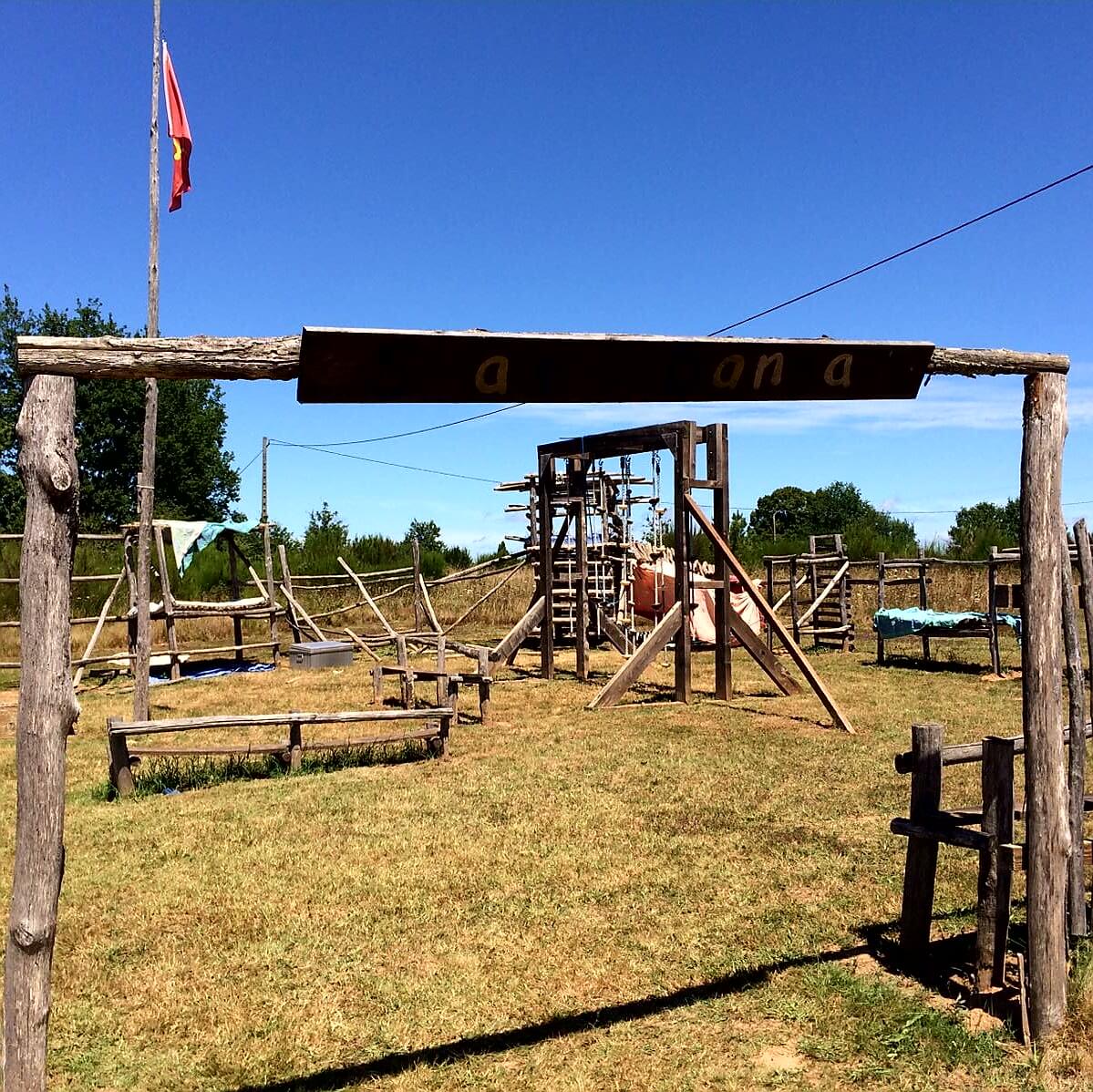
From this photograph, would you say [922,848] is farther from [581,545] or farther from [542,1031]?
[581,545]

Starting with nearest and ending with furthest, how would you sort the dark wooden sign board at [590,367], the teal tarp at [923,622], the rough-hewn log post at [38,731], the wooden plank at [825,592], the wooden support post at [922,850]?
the rough-hewn log post at [38,731] < the dark wooden sign board at [590,367] < the wooden support post at [922,850] < the teal tarp at [923,622] < the wooden plank at [825,592]

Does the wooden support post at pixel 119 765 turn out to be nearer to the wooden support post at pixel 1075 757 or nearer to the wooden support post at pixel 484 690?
the wooden support post at pixel 484 690

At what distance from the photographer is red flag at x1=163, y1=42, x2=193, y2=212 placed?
37.1 ft

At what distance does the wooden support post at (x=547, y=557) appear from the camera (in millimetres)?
15977

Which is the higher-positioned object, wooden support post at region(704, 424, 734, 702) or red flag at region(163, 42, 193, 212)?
red flag at region(163, 42, 193, 212)

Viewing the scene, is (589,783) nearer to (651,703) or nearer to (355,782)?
(355,782)

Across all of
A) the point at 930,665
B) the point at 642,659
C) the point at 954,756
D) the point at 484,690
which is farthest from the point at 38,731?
the point at 930,665

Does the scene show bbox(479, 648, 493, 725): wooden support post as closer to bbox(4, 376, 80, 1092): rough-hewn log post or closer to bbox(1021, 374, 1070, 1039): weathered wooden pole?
bbox(1021, 374, 1070, 1039): weathered wooden pole

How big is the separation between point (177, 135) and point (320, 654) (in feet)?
29.8

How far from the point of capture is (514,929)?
17.4ft

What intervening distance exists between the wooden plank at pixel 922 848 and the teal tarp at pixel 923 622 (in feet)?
40.2

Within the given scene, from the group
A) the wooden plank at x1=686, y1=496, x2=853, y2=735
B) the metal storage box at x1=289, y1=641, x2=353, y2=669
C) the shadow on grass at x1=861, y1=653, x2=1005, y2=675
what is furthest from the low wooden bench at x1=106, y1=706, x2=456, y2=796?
the shadow on grass at x1=861, y1=653, x2=1005, y2=675

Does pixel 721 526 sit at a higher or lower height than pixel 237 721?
higher

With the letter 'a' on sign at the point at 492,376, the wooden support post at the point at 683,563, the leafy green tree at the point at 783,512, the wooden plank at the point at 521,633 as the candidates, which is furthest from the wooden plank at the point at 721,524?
the leafy green tree at the point at 783,512
